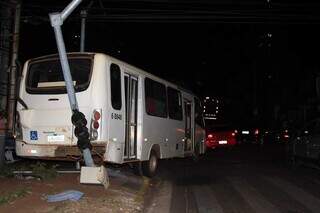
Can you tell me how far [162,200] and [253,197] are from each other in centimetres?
210

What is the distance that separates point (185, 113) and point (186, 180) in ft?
17.0

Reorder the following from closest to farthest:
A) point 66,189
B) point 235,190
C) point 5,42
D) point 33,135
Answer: point 66,189 → point 33,135 → point 235,190 → point 5,42

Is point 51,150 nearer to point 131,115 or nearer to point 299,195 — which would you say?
point 131,115

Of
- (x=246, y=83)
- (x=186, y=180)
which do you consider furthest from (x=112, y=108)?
(x=246, y=83)

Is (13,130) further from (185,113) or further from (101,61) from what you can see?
(185,113)

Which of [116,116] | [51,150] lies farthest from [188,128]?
[51,150]

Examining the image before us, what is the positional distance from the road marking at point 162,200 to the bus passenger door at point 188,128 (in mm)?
6194

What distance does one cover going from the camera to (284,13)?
23.1 meters

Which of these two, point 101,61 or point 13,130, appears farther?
point 13,130

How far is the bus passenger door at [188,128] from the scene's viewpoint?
808 inches

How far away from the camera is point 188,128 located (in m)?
21.0

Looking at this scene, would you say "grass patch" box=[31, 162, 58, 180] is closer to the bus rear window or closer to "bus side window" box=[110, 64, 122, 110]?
the bus rear window

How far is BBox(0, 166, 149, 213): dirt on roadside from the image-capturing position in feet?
31.1

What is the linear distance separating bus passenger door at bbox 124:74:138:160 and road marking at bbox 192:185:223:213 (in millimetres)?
1951
